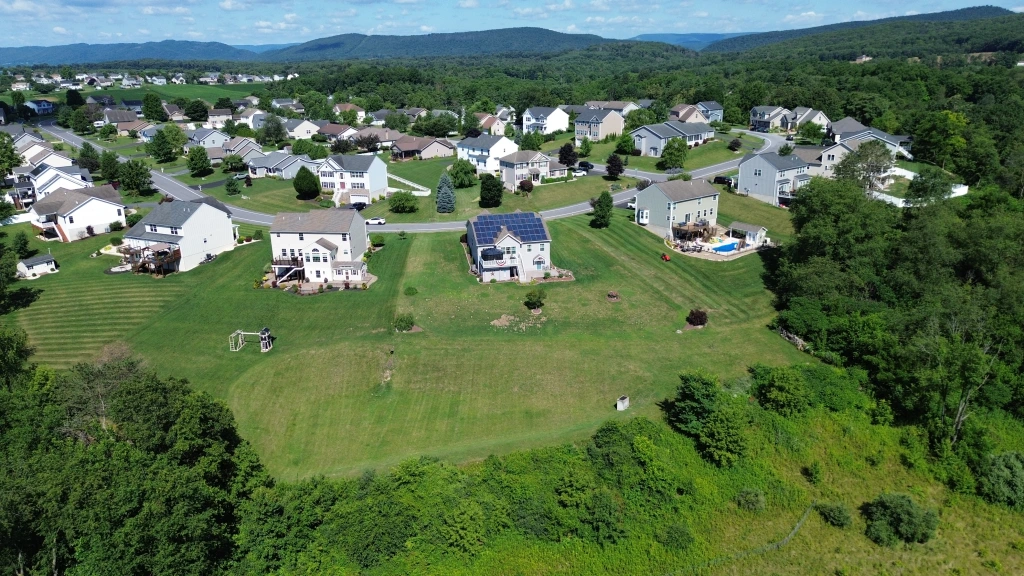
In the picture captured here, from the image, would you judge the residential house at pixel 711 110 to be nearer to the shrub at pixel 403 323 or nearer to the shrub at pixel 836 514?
the shrub at pixel 403 323

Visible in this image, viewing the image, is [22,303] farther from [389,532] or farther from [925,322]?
[925,322]

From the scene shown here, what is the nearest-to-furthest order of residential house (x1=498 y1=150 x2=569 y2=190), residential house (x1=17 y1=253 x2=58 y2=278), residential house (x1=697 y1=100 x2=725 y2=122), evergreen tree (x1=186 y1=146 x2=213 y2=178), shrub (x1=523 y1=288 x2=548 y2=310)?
1. shrub (x1=523 y1=288 x2=548 y2=310)
2. residential house (x1=17 y1=253 x2=58 y2=278)
3. residential house (x1=498 y1=150 x2=569 y2=190)
4. evergreen tree (x1=186 y1=146 x2=213 y2=178)
5. residential house (x1=697 y1=100 x2=725 y2=122)

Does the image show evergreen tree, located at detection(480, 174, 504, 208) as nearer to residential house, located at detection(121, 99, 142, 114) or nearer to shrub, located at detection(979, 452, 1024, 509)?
shrub, located at detection(979, 452, 1024, 509)

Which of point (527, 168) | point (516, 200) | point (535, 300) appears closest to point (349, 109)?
point (527, 168)

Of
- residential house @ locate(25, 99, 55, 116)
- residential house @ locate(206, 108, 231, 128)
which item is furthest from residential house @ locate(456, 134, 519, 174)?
residential house @ locate(25, 99, 55, 116)

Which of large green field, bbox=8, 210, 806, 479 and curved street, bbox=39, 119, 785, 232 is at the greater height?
curved street, bbox=39, 119, 785, 232

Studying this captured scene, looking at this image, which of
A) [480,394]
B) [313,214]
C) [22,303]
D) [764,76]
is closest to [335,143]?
[313,214]

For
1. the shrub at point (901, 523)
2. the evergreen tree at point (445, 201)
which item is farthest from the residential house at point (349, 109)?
the shrub at point (901, 523)
